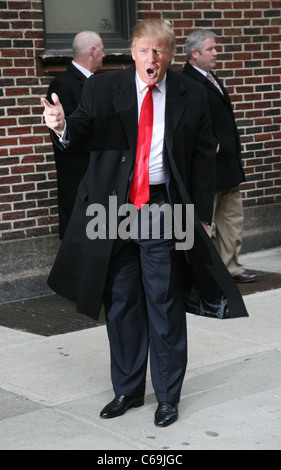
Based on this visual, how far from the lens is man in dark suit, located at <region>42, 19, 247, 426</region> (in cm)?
416

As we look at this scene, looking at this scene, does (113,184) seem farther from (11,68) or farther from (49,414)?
(11,68)

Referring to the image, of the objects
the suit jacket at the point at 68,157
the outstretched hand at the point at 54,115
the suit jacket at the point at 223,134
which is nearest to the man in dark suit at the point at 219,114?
the suit jacket at the point at 223,134

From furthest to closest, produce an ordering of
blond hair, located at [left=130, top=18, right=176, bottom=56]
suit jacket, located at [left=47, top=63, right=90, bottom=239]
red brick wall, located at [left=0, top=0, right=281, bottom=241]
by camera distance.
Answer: red brick wall, located at [left=0, top=0, right=281, bottom=241], suit jacket, located at [left=47, top=63, right=90, bottom=239], blond hair, located at [left=130, top=18, right=176, bottom=56]

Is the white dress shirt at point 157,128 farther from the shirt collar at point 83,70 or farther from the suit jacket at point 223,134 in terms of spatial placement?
the suit jacket at point 223,134

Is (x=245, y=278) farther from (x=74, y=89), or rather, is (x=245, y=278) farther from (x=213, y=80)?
(x=74, y=89)

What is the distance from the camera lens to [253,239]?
28.3ft

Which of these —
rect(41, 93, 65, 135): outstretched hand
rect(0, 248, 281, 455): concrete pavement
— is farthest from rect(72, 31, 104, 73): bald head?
rect(41, 93, 65, 135): outstretched hand

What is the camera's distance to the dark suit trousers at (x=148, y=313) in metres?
4.27

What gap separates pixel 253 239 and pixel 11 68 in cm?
307

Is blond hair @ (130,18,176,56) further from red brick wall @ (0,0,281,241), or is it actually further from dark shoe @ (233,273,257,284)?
dark shoe @ (233,273,257,284)

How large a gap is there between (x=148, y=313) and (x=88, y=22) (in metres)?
4.00

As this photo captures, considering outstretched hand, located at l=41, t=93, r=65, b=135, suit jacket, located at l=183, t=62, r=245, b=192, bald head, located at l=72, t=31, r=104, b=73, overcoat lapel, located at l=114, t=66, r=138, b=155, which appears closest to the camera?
outstretched hand, located at l=41, t=93, r=65, b=135

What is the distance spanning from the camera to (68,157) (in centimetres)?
675
